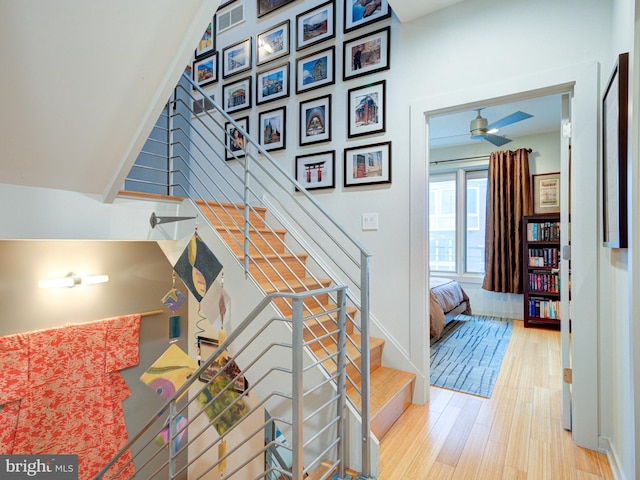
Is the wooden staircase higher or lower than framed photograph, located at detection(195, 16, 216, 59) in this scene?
lower

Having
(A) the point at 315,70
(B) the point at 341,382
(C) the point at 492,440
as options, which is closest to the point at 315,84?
(A) the point at 315,70

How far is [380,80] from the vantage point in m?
2.60

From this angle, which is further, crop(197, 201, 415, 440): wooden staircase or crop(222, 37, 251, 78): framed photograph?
crop(222, 37, 251, 78): framed photograph

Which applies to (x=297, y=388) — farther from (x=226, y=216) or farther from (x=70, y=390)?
(x=70, y=390)

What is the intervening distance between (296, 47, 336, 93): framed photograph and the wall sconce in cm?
258

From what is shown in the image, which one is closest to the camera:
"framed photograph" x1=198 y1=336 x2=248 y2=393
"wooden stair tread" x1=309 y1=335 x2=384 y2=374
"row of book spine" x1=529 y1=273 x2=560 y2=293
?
"wooden stair tread" x1=309 y1=335 x2=384 y2=374

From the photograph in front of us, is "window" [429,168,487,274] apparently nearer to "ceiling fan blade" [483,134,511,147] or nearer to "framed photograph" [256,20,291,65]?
"ceiling fan blade" [483,134,511,147]

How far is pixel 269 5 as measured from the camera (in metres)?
3.27

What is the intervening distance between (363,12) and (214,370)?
3362mm

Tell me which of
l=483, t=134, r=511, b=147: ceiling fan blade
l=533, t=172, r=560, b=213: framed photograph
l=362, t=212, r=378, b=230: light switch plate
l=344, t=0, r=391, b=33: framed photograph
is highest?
l=344, t=0, r=391, b=33: framed photograph

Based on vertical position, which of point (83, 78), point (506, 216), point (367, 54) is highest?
point (367, 54)

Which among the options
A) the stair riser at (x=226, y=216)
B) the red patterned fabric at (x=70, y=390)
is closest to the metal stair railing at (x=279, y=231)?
the stair riser at (x=226, y=216)

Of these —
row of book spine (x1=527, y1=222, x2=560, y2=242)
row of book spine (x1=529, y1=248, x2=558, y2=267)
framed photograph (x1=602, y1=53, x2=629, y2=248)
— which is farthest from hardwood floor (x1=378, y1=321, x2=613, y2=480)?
row of book spine (x1=527, y1=222, x2=560, y2=242)

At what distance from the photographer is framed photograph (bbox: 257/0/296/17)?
3.18 m
